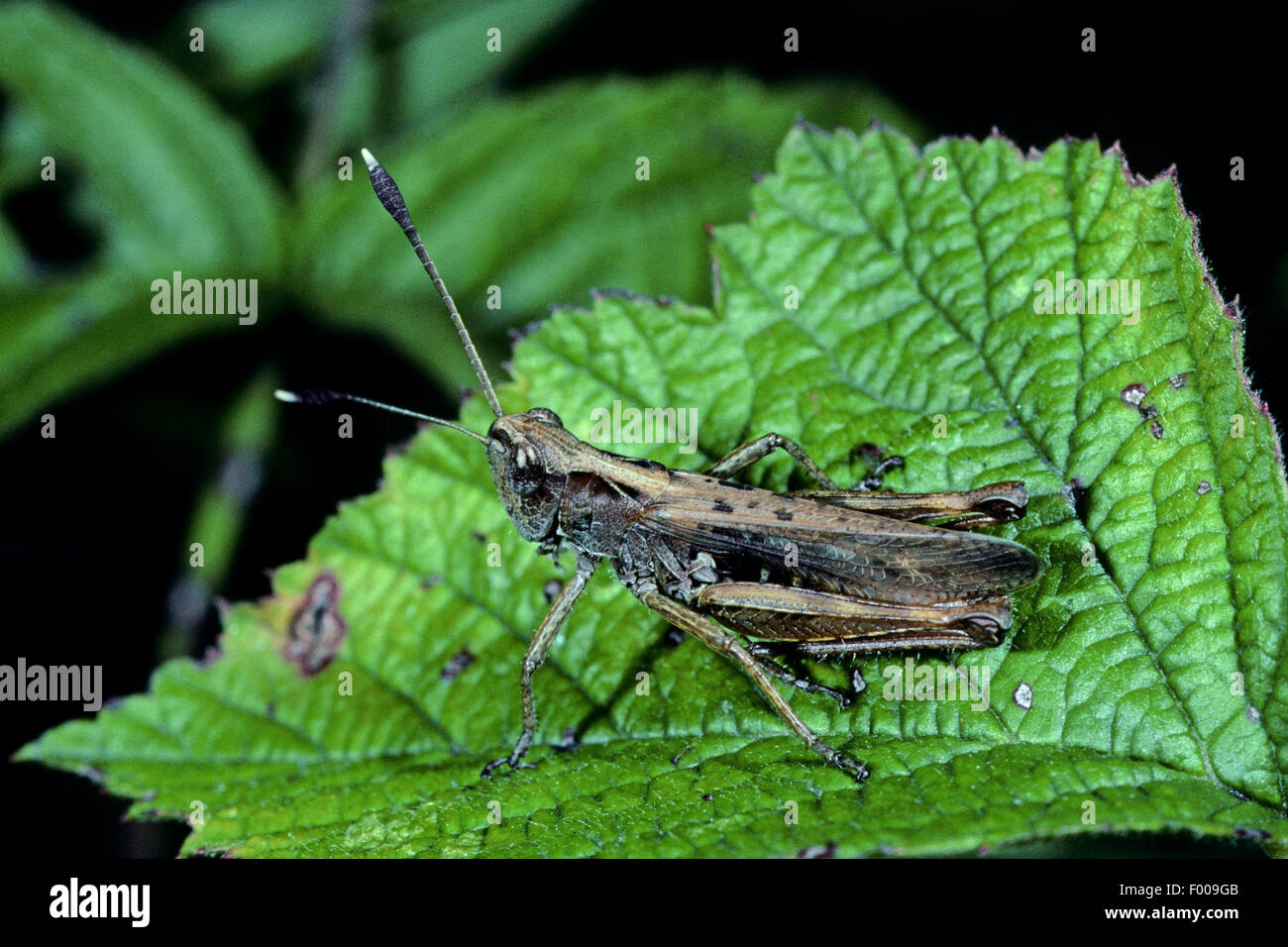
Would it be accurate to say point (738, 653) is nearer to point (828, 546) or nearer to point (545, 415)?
point (828, 546)

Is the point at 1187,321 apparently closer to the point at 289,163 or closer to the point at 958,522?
the point at 958,522

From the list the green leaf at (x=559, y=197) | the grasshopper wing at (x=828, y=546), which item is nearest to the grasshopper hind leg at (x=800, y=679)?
the grasshopper wing at (x=828, y=546)

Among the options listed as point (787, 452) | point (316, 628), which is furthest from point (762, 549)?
point (316, 628)

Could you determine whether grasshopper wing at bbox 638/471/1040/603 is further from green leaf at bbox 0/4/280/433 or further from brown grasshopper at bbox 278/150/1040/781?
green leaf at bbox 0/4/280/433

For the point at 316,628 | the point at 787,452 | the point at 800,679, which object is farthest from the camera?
the point at 316,628

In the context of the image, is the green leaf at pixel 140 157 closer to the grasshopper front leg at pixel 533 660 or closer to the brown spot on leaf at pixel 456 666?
the brown spot on leaf at pixel 456 666

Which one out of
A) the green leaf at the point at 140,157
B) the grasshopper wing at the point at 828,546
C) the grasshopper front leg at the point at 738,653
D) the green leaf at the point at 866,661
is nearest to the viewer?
the green leaf at the point at 866,661

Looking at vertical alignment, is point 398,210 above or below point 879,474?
above
